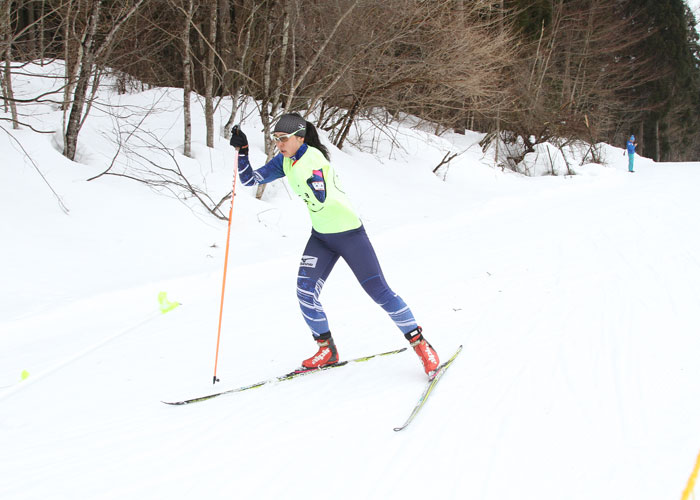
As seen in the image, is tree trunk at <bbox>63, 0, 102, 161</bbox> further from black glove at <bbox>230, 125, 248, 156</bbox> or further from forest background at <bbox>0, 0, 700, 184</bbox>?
black glove at <bbox>230, 125, 248, 156</bbox>

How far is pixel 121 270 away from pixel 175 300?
0.94m

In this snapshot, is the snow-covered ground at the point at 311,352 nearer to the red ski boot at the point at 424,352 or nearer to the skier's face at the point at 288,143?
the red ski boot at the point at 424,352

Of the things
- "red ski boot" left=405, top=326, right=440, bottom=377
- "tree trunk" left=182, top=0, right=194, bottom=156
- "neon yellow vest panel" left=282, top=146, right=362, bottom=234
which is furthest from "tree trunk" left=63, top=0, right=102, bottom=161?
"red ski boot" left=405, top=326, right=440, bottom=377

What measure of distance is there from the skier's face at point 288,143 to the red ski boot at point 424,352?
4.83 feet

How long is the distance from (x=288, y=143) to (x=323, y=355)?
155 centimetres

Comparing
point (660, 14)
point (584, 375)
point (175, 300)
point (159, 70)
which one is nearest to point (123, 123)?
point (159, 70)

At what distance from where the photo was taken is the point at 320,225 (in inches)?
141

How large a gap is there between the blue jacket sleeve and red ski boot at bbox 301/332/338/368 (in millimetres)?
1202

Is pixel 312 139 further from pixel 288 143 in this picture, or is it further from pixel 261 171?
pixel 261 171

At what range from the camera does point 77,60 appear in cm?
744

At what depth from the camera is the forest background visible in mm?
8156

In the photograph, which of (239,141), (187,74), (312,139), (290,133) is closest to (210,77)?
(187,74)

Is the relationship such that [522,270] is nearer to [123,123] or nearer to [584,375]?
[584,375]

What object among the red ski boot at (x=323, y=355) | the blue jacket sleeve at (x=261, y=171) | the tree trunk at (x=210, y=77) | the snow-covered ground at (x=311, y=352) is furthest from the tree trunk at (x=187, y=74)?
the red ski boot at (x=323, y=355)
